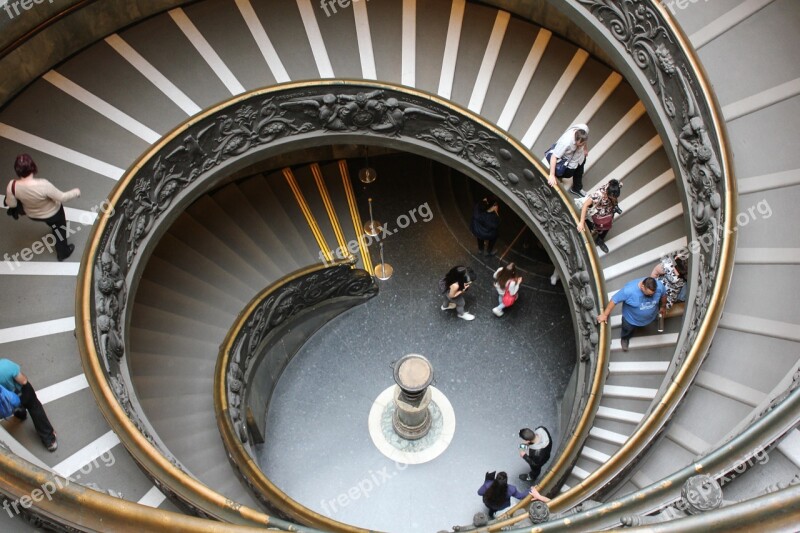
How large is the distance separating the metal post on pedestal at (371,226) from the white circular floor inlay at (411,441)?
335 cm

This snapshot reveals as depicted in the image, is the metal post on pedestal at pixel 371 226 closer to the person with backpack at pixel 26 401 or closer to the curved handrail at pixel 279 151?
the curved handrail at pixel 279 151

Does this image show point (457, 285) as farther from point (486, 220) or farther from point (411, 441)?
point (411, 441)

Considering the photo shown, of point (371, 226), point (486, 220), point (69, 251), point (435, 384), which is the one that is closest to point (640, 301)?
point (486, 220)

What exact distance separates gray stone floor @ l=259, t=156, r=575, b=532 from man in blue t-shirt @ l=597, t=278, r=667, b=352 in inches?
140

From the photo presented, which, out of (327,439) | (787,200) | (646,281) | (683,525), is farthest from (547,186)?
(683,525)

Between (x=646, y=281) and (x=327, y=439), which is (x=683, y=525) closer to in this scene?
(x=646, y=281)

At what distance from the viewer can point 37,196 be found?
7.79m

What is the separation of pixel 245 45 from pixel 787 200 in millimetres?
7993

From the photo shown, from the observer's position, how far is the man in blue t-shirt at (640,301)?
8.35 meters

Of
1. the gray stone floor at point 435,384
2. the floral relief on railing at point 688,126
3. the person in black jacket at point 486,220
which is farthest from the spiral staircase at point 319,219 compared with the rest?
the person in black jacket at point 486,220

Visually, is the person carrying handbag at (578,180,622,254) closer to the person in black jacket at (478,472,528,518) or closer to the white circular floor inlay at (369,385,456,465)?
the person in black jacket at (478,472,528,518)

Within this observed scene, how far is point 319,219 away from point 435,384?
4176mm

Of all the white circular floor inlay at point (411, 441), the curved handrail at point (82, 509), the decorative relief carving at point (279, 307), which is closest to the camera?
the curved handrail at point (82, 509)

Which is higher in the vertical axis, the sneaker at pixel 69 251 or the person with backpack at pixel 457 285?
the sneaker at pixel 69 251
